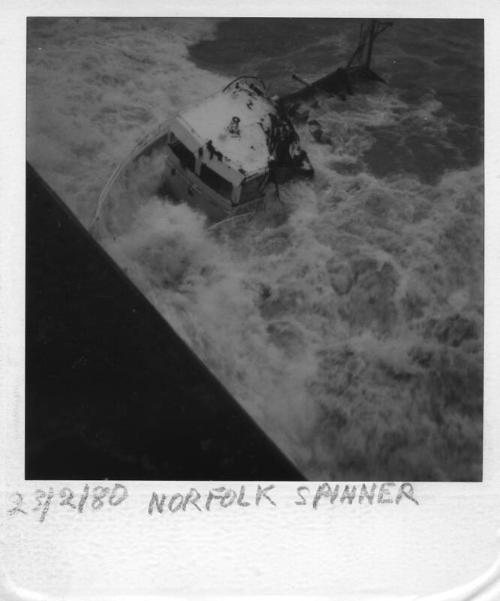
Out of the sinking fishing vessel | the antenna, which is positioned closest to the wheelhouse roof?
the sinking fishing vessel

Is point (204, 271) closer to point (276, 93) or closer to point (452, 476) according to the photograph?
point (276, 93)

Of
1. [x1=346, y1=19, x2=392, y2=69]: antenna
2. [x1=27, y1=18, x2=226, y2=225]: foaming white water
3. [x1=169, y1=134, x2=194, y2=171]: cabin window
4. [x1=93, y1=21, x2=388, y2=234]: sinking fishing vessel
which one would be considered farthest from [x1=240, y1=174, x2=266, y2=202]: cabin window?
[x1=346, y1=19, x2=392, y2=69]: antenna

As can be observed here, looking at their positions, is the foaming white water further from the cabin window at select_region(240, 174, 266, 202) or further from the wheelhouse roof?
the cabin window at select_region(240, 174, 266, 202)

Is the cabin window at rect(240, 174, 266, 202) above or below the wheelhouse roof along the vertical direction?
below

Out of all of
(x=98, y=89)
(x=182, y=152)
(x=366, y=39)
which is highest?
(x=366, y=39)

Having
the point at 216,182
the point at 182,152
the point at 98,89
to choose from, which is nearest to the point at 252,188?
the point at 216,182

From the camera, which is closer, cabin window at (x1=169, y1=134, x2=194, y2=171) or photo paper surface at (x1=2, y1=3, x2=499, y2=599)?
photo paper surface at (x1=2, y1=3, x2=499, y2=599)

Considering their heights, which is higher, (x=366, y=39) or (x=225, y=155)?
(x=366, y=39)

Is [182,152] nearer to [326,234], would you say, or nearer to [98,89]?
[98,89]
